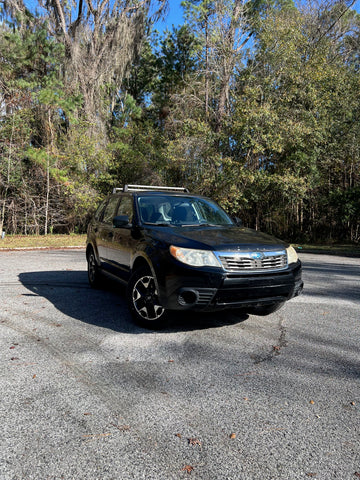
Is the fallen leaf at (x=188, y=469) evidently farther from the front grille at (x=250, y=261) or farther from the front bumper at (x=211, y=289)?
the front grille at (x=250, y=261)

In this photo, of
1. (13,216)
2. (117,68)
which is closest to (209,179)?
(13,216)

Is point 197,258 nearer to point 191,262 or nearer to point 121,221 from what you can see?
point 191,262

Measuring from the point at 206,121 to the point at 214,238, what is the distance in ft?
60.9

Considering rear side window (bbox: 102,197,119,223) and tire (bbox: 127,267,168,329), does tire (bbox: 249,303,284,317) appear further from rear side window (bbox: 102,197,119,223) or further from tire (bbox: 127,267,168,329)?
rear side window (bbox: 102,197,119,223)

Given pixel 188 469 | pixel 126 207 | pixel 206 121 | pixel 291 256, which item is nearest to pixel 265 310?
pixel 291 256

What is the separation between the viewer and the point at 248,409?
290 centimetres

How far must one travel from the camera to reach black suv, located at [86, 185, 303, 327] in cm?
424

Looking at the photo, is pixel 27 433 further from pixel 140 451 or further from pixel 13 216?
pixel 13 216

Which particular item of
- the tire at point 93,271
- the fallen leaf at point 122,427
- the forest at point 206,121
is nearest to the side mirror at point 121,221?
the tire at point 93,271

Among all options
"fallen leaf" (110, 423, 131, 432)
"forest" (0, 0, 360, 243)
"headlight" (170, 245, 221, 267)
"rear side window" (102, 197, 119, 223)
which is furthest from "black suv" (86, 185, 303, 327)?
"forest" (0, 0, 360, 243)

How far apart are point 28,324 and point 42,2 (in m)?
A: 26.5

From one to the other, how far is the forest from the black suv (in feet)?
49.8

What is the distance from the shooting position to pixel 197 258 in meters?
4.27

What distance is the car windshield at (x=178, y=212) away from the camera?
545 cm
